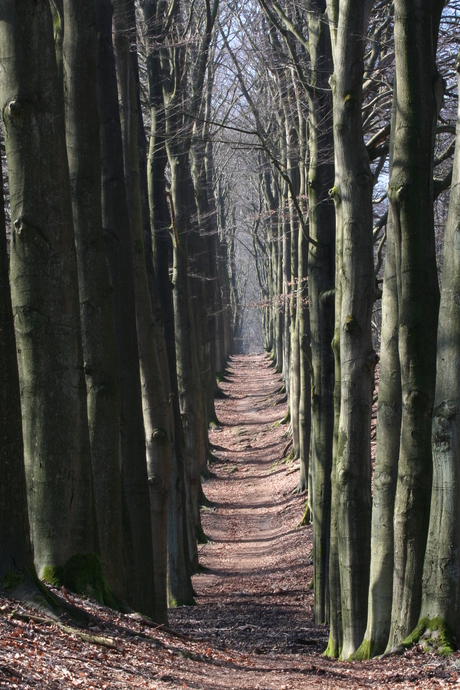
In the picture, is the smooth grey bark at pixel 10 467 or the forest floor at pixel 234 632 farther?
the smooth grey bark at pixel 10 467

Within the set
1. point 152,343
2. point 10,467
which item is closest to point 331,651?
point 152,343

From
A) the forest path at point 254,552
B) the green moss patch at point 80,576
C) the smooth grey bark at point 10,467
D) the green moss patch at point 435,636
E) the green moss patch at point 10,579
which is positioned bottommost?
the forest path at point 254,552

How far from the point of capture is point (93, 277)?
6688mm

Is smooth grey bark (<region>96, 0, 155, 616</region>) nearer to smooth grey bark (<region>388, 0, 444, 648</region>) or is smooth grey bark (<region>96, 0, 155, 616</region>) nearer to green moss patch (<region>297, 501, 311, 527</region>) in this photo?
smooth grey bark (<region>388, 0, 444, 648</region>)

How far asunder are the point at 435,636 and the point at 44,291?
3.73 meters

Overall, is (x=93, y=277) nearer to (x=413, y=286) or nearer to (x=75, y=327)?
(x=75, y=327)

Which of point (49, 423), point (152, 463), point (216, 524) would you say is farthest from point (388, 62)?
point (216, 524)

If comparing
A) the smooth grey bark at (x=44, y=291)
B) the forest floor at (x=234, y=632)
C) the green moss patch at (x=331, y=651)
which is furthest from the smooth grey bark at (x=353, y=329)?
the smooth grey bark at (x=44, y=291)

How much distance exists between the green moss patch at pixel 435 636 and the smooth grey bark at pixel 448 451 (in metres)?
0.04

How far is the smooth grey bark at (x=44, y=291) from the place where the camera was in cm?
532

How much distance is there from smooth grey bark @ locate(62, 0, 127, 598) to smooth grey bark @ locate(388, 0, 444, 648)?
96.9 inches

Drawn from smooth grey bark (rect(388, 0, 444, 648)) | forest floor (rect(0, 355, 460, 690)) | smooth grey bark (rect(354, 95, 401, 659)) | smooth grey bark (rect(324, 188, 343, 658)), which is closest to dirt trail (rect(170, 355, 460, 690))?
forest floor (rect(0, 355, 460, 690))

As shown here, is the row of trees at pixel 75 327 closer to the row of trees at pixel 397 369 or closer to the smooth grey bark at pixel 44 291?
the smooth grey bark at pixel 44 291

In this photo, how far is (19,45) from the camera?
17.2 feet
